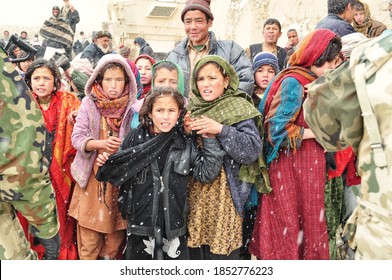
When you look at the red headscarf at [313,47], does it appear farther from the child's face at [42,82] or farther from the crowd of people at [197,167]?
the child's face at [42,82]

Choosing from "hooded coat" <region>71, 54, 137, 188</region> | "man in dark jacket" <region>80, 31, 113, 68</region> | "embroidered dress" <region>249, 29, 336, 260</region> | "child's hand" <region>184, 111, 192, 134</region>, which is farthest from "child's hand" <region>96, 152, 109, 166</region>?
"man in dark jacket" <region>80, 31, 113, 68</region>

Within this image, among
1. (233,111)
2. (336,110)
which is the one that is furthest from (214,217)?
(336,110)

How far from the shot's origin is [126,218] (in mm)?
2799

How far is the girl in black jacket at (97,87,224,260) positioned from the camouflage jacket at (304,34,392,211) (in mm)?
1111

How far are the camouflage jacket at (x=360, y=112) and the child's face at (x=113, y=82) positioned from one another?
172 centimetres

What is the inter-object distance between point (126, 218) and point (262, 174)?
3.18 ft

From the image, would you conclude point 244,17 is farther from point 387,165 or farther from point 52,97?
point 387,165

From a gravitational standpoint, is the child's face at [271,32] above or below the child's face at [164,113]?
above

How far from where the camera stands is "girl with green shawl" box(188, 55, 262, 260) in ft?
8.88

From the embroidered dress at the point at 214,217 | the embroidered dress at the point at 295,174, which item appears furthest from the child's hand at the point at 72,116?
the embroidered dress at the point at 295,174

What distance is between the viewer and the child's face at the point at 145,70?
162 inches

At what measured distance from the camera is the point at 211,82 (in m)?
2.86

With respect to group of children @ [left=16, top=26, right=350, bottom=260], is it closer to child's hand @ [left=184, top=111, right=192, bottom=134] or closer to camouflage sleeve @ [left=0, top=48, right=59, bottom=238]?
child's hand @ [left=184, top=111, right=192, bottom=134]

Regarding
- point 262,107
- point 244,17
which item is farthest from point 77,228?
point 244,17
